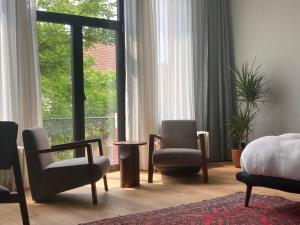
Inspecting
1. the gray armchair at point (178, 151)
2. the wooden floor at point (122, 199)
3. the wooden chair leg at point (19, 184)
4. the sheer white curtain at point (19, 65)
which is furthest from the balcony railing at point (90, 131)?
the wooden chair leg at point (19, 184)

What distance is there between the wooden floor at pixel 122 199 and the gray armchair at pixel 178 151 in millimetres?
168

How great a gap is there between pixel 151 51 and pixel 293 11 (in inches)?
81.2

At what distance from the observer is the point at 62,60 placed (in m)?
5.10

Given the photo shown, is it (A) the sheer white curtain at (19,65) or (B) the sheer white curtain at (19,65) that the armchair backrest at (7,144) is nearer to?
(A) the sheer white curtain at (19,65)

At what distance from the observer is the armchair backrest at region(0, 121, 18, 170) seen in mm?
2098

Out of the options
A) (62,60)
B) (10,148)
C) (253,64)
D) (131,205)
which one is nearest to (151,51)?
(62,60)

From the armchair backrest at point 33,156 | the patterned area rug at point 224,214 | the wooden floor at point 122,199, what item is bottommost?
the wooden floor at point 122,199

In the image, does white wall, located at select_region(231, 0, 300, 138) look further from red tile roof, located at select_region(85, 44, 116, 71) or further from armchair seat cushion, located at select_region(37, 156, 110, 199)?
armchair seat cushion, located at select_region(37, 156, 110, 199)

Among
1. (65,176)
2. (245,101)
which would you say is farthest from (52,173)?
(245,101)

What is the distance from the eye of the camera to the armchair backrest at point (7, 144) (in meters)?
2.10

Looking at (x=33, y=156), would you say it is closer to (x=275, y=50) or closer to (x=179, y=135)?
(x=179, y=135)

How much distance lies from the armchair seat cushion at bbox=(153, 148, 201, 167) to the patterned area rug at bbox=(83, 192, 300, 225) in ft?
3.05

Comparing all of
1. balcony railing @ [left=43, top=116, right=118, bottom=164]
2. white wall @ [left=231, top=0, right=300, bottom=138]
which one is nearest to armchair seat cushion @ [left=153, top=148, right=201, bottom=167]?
balcony railing @ [left=43, top=116, right=118, bottom=164]

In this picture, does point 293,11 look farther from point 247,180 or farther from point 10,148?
point 10,148
